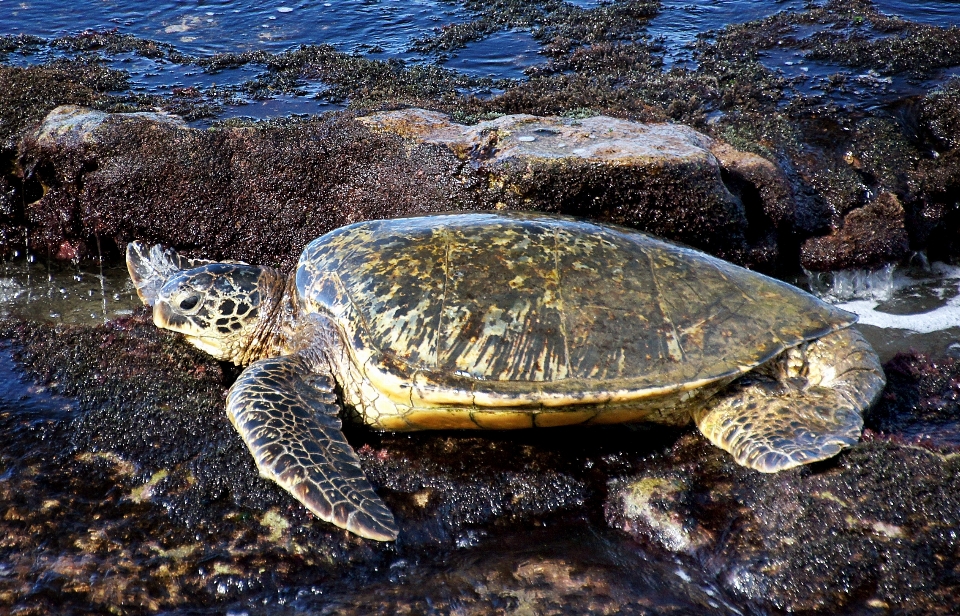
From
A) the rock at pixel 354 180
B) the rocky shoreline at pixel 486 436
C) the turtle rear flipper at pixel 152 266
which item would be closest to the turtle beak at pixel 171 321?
the rocky shoreline at pixel 486 436

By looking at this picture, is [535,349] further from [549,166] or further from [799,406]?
[549,166]

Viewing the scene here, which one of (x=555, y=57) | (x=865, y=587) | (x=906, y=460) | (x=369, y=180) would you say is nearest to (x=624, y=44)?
(x=555, y=57)

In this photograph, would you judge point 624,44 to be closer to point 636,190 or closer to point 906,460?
point 636,190

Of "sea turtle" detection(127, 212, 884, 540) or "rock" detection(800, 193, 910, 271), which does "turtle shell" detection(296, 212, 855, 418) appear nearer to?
"sea turtle" detection(127, 212, 884, 540)

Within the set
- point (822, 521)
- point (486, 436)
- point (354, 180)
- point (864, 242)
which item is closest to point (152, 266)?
point (354, 180)

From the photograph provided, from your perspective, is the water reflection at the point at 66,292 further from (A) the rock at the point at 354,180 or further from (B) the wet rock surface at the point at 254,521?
(B) the wet rock surface at the point at 254,521
